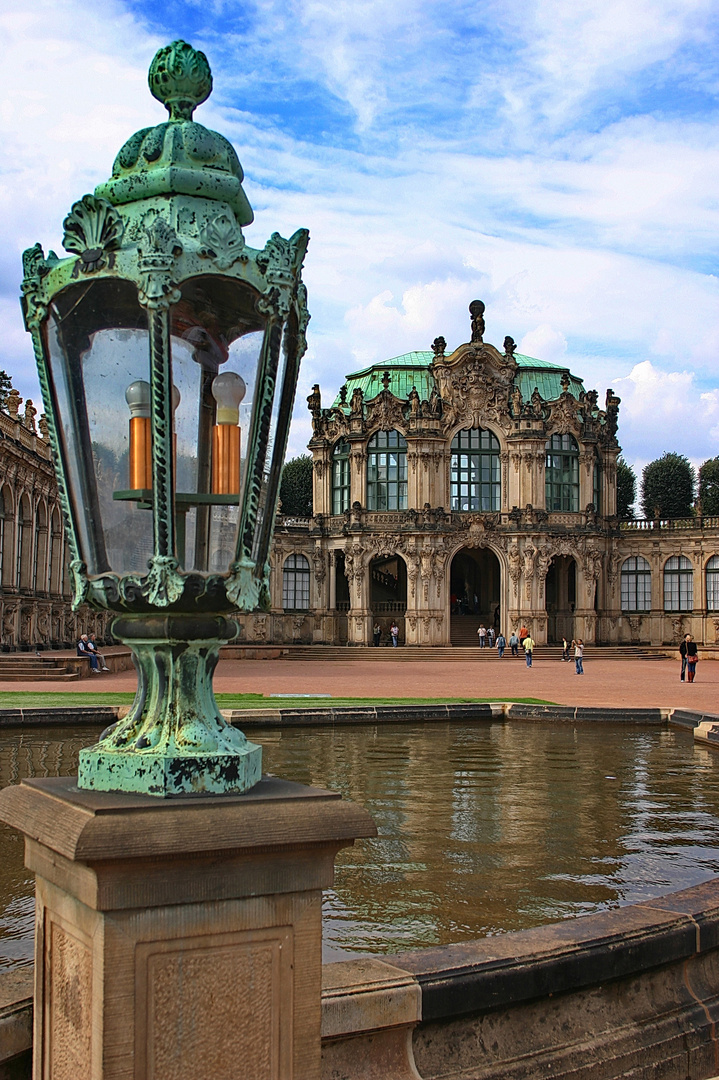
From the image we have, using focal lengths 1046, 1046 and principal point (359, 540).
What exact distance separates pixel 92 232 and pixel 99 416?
2.20 ft

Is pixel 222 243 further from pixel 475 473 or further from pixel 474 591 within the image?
pixel 474 591

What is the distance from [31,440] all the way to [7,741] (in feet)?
105

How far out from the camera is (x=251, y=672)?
36.0 m

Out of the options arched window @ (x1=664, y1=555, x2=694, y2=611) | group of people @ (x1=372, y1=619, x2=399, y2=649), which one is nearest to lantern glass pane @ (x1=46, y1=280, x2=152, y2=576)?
group of people @ (x1=372, y1=619, x2=399, y2=649)

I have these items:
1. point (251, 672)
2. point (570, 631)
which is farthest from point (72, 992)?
point (570, 631)

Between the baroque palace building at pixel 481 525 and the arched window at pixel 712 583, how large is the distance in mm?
75

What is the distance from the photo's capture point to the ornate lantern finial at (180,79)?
397 cm

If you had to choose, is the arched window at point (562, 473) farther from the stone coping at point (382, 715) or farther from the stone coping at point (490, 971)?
the stone coping at point (490, 971)

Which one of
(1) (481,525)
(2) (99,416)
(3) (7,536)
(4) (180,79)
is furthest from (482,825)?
(1) (481,525)

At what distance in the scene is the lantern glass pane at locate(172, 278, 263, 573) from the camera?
3.91 m

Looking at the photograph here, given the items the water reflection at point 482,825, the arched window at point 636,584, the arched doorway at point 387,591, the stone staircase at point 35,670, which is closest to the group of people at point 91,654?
the stone staircase at point 35,670

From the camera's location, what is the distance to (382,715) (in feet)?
60.0

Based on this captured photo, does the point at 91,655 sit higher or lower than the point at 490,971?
lower

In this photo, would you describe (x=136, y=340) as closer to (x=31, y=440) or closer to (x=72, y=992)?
(x=72, y=992)
